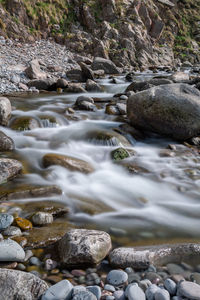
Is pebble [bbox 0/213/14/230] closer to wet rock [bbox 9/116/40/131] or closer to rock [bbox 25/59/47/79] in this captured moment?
wet rock [bbox 9/116/40/131]

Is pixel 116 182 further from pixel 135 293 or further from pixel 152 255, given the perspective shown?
pixel 135 293

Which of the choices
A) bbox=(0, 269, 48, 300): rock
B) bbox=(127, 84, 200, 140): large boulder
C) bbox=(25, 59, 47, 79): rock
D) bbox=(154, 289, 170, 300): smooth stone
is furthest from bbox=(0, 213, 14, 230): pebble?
bbox=(25, 59, 47, 79): rock

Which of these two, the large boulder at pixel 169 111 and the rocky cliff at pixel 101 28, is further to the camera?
the rocky cliff at pixel 101 28

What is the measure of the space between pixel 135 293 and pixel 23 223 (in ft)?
5.17

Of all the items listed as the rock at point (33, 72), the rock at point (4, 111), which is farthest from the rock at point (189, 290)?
the rock at point (33, 72)

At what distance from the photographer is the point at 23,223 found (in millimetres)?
3088

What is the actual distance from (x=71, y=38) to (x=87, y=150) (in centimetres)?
2007

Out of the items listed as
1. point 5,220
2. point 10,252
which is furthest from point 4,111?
point 10,252

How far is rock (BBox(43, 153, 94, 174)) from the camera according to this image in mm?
4852

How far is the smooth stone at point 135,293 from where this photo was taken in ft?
6.68

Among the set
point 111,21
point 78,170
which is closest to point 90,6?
point 111,21

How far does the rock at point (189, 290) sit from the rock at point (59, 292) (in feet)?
2.89

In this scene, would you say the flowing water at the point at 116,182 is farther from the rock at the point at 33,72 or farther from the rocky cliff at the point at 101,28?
the rocky cliff at the point at 101,28

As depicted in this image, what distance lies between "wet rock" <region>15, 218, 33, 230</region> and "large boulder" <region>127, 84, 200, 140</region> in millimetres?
4564
